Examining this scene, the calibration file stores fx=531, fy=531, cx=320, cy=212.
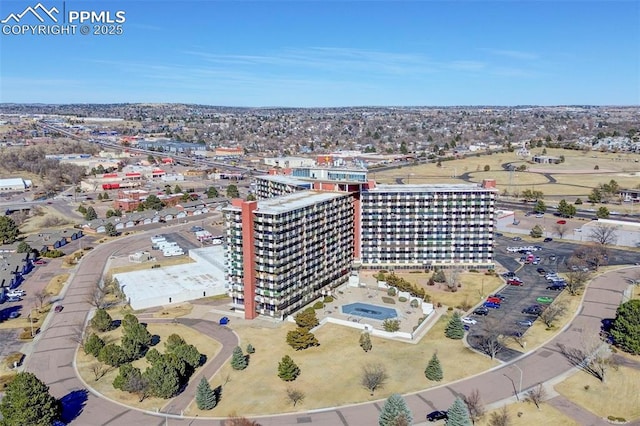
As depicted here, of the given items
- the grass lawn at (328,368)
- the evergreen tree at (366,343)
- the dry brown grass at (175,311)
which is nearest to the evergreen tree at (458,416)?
the grass lawn at (328,368)

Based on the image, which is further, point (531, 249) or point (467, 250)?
point (531, 249)

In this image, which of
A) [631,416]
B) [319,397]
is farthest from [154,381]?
[631,416]

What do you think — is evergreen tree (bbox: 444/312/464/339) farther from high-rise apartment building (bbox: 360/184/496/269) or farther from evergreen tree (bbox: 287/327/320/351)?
high-rise apartment building (bbox: 360/184/496/269)

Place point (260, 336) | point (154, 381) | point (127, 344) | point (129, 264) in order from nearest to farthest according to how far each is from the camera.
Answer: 1. point (154, 381)
2. point (127, 344)
3. point (260, 336)
4. point (129, 264)

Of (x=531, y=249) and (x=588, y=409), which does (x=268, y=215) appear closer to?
(x=588, y=409)

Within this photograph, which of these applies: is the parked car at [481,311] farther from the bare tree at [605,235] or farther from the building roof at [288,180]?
the bare tree at [605,235]

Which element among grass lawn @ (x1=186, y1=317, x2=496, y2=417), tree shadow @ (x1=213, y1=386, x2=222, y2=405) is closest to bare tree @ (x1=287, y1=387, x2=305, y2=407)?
grass lawn @ (x1=186, y1=317, x2=496, y2=417)
